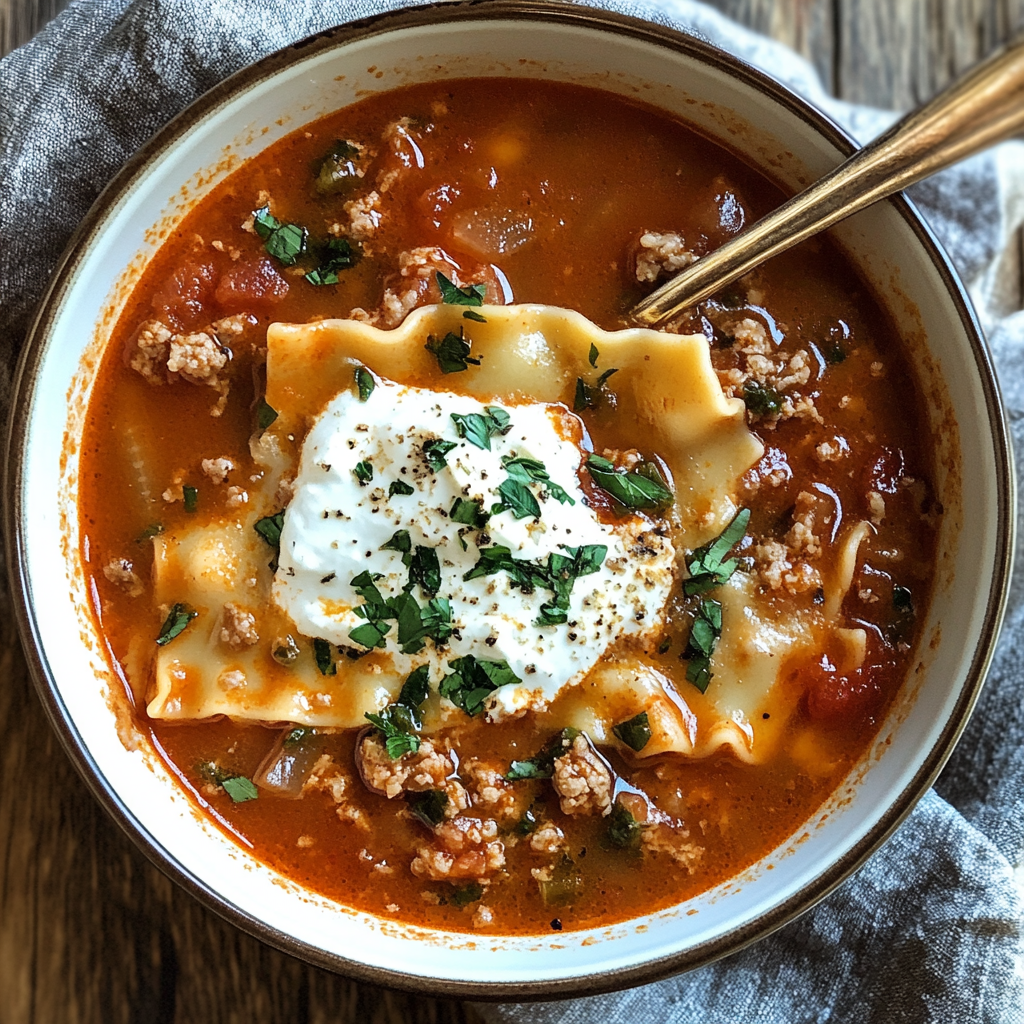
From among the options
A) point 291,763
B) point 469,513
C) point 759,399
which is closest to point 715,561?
point 759,399

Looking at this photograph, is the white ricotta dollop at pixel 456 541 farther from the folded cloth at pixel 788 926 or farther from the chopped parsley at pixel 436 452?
the folded cloth at pixel 788 926

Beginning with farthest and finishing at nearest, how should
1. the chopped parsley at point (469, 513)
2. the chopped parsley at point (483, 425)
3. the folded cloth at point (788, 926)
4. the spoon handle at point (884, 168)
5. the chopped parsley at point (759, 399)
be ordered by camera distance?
the folded cloth at point (788, 926)
the chopped parsley at point (759, 399)
the chopped parsley at point (483, 425)
the chopped parsley at point (469, 513)
the spoon handle at point (884, 168)

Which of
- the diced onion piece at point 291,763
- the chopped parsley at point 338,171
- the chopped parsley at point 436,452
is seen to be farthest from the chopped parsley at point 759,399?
the diced onion piece at point 291,763

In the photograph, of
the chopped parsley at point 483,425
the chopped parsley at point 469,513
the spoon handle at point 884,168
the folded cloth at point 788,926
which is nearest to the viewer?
the spoon handle at point 884,168

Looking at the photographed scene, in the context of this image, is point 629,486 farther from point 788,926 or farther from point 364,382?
point 788,926

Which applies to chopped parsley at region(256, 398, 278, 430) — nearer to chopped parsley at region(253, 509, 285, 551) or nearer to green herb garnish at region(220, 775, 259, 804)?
chopped parsley at region(253, 509, 285, 551)

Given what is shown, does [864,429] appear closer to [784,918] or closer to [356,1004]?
[784,918]

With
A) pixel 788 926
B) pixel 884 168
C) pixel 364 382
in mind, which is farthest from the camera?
pixel 788 926

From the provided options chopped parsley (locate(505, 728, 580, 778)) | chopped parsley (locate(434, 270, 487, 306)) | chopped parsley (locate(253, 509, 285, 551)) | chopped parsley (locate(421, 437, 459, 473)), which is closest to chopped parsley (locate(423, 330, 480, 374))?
chopped parsley (locate(434, 270, 487, 306))
